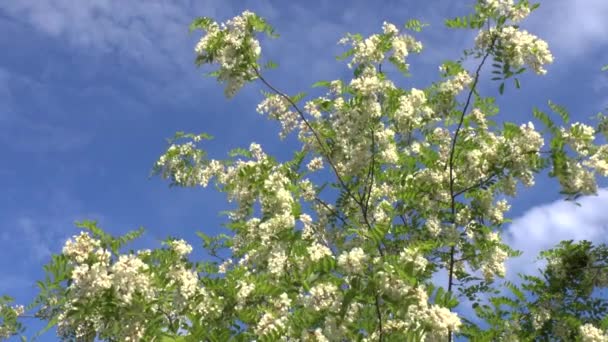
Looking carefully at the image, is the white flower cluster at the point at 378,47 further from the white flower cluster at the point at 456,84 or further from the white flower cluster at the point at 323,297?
the white flower cluster at the point at 323,297

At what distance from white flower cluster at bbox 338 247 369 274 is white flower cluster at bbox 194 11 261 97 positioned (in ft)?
16.9

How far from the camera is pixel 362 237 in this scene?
36.7ft

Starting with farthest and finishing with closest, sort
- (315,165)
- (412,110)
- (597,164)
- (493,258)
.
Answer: (315,165) → (493,258) → (412,110) → (597,164)

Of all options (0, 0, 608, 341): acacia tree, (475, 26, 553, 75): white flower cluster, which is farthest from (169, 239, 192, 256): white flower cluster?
(475, 26, 553, 75): white flower cluster

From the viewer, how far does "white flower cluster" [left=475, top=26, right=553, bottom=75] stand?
998 cm

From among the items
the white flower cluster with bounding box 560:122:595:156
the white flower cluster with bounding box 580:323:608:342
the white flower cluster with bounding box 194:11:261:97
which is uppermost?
the white flower cluster with bounding box 194:11:261:97

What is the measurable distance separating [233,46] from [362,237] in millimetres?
4047

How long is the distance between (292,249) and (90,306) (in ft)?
10.3

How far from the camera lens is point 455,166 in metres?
11.6

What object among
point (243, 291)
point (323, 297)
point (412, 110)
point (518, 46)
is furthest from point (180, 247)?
point (518, 46)

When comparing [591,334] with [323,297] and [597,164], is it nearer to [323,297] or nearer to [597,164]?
[597,164]

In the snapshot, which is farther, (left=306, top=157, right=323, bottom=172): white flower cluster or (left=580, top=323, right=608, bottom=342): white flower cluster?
(left=306, top=157, right=323, bottom=172): white flower cluster

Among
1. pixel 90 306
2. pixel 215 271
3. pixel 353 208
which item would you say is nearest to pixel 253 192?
pixel 215 271

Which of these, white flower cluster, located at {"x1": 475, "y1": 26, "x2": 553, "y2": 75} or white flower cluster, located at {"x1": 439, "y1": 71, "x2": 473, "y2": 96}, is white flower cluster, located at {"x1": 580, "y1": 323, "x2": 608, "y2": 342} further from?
white flower cluster, located at {"x1": 439, "y1": 71, "x2": 473, "y2": 96}
